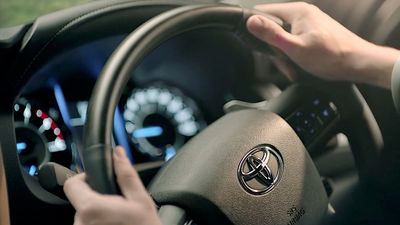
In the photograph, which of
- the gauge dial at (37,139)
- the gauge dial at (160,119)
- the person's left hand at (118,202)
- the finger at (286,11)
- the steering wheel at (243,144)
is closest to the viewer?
the person's left hand at (118,202)

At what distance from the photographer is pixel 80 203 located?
0.77 metres

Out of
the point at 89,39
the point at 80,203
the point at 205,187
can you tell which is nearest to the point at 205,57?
the point at 89,39

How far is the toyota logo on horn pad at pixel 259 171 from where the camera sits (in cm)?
97

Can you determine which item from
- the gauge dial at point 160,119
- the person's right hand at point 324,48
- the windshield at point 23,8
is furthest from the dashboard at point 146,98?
the person's right hand at point 324,48

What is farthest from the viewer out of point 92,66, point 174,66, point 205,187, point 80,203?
point 174,66

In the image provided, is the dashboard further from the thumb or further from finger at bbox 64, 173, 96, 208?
finger at bbox 64, 173, 96, 208

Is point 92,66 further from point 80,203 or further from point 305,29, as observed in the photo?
point 80,203

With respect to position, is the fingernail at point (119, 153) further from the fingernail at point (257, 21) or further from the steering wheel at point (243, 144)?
the fingernail at point (257, 21)

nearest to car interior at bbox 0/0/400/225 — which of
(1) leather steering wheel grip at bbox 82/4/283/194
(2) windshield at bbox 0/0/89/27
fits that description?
(1) leather steering wheel grip at bbox 82/4/283/194

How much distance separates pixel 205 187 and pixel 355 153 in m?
0.32

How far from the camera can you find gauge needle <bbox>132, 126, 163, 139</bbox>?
1.51 m

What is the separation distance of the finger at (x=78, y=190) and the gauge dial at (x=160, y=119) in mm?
697

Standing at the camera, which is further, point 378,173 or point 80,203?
point 378,173

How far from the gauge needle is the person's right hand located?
1.64ft
